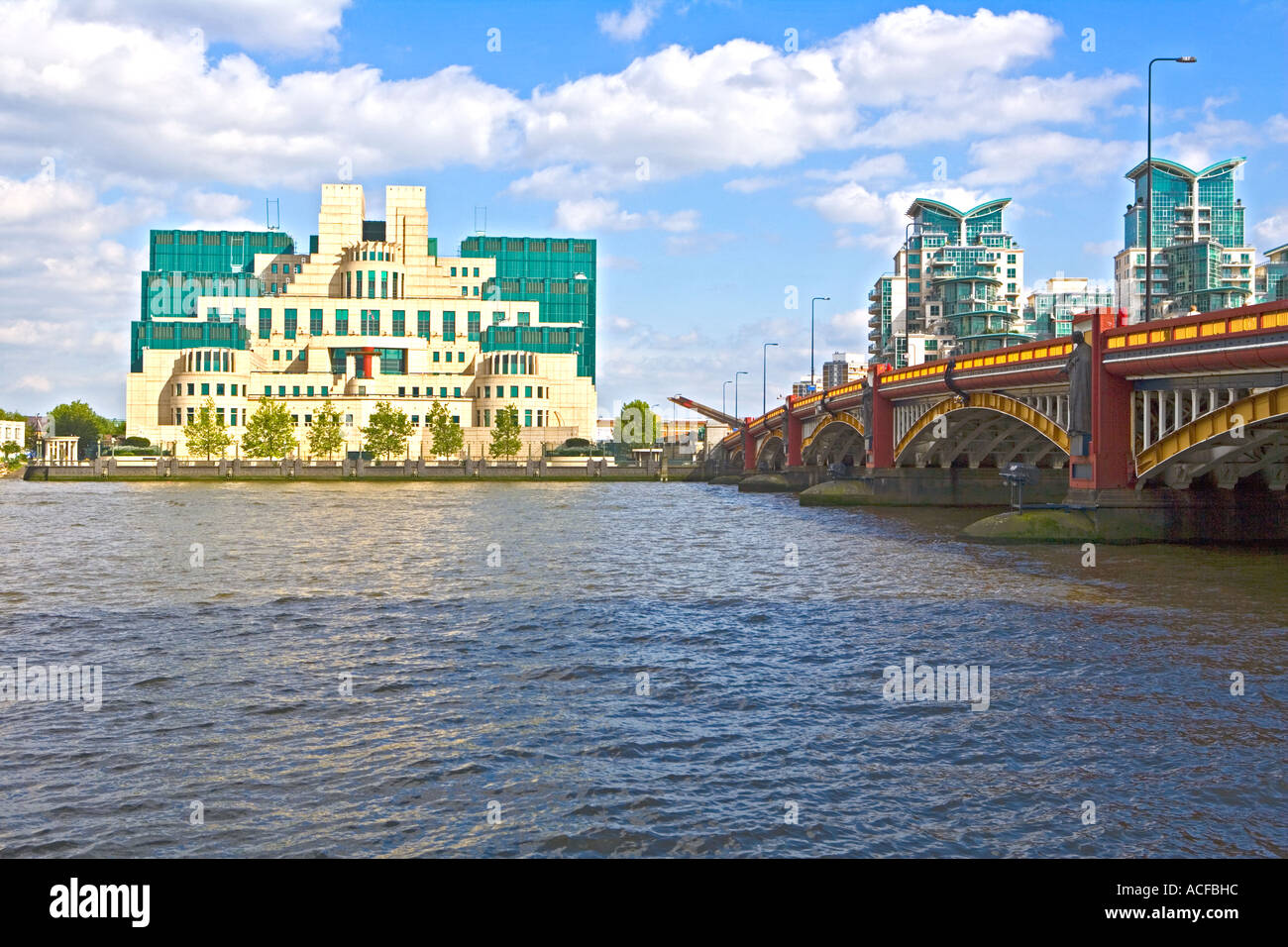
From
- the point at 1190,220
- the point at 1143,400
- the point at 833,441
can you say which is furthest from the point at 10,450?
the point at 1190,220

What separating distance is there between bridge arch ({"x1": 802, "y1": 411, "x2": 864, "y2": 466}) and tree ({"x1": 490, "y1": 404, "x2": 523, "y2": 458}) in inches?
2356

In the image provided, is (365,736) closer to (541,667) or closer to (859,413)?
(541,667)

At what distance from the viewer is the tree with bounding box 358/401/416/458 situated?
160m

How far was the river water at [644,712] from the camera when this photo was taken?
490 inches

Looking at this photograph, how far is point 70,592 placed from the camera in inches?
1310

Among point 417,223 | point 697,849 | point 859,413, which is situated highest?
point 417,223

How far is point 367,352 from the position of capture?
176m

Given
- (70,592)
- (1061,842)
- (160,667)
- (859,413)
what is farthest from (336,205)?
(1061,842)

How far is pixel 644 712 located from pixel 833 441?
90.9m

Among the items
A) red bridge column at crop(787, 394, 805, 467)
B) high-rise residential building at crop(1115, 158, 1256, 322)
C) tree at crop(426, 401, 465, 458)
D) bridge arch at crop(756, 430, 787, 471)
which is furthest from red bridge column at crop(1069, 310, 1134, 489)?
high-rise residential building at crop(1115, 158, 1256, 322)

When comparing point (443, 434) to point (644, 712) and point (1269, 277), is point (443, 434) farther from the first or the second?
point (644, 712)

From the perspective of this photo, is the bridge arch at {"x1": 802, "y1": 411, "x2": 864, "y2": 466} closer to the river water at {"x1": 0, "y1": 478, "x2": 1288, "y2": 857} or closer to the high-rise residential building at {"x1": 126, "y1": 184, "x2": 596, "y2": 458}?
the river water at {"x1": 0, "y1": 478, "x2": 1288, "y2": 857}

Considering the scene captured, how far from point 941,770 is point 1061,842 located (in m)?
2.71

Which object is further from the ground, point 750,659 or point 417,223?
point 417,223
